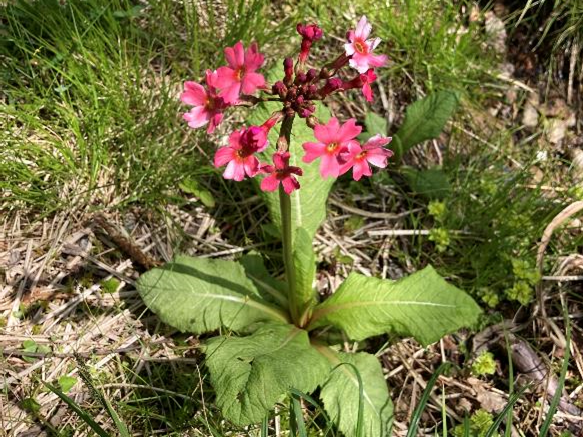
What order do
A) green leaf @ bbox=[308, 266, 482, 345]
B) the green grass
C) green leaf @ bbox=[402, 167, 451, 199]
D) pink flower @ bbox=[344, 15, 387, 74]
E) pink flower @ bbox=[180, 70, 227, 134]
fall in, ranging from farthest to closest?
green leaf @ bbox=[402, 167, 451, 199]
the green grass
green leaf @ bbox=[308, 266, 482, 345]
pink flower @ bbox=[344, 15, 387, 74]
pink flower @ bbox=[180, 70, 227, 134]

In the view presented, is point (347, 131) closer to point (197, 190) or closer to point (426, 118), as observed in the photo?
point (197, 190)

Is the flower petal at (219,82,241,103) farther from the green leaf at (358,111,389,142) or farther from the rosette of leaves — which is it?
the green leaf at (358,111,389,142)

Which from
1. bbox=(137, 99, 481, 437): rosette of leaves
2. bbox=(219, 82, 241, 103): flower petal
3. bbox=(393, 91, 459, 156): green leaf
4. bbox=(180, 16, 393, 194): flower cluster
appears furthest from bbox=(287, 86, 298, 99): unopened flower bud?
bbox=(393, 91, 459, 156): green leaf

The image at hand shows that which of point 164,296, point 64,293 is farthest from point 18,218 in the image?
point 164,296

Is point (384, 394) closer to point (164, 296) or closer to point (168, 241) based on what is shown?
point (164, 296)

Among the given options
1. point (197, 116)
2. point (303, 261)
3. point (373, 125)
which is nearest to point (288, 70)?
point (197, 116)
